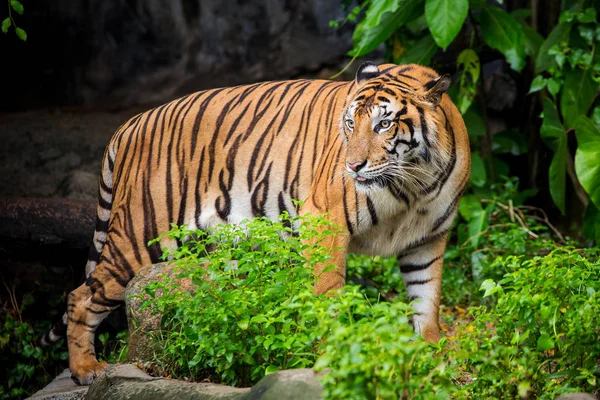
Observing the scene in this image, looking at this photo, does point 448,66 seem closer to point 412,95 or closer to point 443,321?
point 443,321

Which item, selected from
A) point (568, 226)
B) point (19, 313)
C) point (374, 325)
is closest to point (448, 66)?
point (568, 226)

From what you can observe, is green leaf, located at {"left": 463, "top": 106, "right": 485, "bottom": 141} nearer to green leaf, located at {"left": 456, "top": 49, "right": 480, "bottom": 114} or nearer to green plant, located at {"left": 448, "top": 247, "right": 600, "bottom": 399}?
green leaf, located at {"left": 456, "top": 49, "right": 480, "bottom": 114}

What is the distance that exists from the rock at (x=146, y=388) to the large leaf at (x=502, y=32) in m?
3.40

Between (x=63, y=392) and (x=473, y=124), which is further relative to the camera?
(x=473, y=124)

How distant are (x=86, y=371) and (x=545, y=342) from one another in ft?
8.43

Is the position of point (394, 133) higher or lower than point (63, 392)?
higher

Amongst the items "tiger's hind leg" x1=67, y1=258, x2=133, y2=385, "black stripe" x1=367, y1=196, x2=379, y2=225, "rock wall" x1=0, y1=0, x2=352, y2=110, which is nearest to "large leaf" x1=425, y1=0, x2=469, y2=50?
"black stripe" x1=367, y1=196, x2=379, y2=225

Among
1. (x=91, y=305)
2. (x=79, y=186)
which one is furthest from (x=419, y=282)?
(x=79, y=186)

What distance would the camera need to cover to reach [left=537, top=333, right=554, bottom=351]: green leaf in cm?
298

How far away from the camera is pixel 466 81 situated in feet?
19.3

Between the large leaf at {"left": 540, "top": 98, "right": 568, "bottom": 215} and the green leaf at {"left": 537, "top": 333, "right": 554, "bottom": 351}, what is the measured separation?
2805mm

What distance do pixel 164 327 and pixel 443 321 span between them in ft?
7.84

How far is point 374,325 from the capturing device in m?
2.52

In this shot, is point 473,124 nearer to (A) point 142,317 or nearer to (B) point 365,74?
(B) point 365,74
